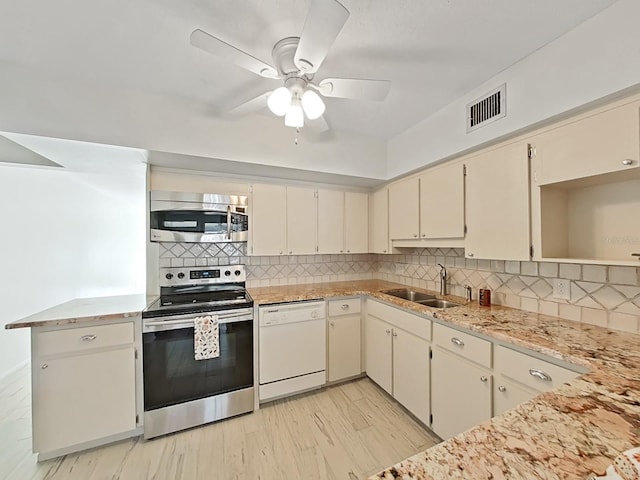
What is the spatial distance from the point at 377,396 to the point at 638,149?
2.49 meters

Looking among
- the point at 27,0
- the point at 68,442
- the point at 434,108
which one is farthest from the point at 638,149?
the point at 68,442

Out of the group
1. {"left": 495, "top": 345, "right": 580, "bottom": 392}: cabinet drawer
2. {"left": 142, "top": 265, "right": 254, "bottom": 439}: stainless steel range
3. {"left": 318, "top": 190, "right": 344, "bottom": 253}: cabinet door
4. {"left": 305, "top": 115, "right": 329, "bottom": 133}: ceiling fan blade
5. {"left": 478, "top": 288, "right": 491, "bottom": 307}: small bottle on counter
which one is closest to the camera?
{"left": 495, "top": 345, "right": 580, "bottom": 392}: cabinet drawer

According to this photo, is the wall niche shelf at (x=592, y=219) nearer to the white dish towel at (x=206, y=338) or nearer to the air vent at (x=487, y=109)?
the air vent at (x=487, y=109)

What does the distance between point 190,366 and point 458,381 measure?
198cm

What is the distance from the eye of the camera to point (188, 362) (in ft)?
6.73

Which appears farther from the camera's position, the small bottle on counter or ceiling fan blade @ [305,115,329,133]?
the small bottle on counter

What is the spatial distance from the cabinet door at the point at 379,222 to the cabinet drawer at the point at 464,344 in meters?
Result: 1.27

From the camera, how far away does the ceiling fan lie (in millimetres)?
1021

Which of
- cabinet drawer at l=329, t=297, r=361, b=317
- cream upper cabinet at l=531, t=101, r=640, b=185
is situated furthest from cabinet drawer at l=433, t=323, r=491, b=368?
cream upper cabinet at l=531, t=101, r=640, b=185

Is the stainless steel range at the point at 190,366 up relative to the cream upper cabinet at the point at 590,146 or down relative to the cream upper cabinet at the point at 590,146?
down

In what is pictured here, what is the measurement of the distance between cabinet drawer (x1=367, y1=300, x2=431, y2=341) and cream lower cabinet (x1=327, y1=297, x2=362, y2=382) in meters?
0.20

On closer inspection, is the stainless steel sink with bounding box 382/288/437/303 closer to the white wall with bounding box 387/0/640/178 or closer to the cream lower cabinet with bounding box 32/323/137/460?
the white wall with bounding box 387/0/640/178

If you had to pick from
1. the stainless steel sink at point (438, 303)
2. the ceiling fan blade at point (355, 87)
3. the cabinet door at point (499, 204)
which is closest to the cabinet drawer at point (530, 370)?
the cabinet door at point (499, 204)

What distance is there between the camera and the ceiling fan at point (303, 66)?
3.35 ft
